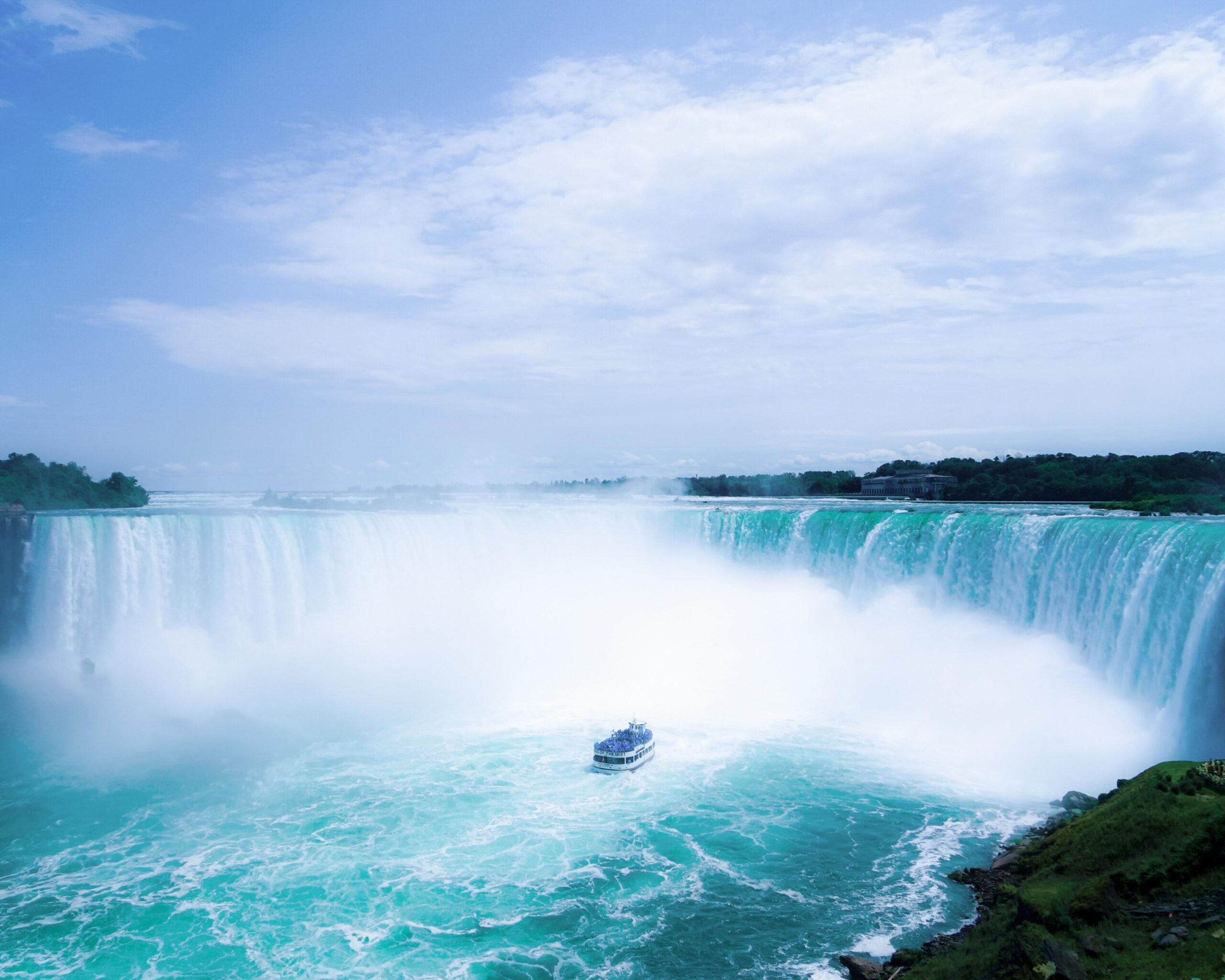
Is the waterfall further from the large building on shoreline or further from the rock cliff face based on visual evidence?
the large building on shoreline

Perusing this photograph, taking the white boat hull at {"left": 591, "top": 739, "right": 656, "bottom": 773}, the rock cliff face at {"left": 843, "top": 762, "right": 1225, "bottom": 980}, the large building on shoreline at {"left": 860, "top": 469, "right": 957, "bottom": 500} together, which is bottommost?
the white boat hull at {"left": 591, "top": 739, "right": 656, "bottom": 773}

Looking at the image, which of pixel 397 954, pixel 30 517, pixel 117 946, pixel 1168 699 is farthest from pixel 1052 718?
pixel 30 517

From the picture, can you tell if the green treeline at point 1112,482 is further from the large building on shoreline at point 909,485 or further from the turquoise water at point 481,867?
the turquoise water at point 481,867

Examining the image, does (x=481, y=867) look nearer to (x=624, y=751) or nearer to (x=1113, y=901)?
(x=624, y=751)

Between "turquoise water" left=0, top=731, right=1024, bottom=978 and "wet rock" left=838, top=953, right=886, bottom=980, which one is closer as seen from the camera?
"wet rock" left=838, top=953, right=886, bottom=980

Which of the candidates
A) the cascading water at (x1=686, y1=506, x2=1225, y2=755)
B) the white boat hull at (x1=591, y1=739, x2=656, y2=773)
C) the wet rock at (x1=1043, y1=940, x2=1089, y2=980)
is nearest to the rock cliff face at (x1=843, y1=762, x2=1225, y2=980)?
the wet rock at (x1=1043, y1=940, x2=1089, y2=980)

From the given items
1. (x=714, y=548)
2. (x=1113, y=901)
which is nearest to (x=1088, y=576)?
(x=1113, y=901)

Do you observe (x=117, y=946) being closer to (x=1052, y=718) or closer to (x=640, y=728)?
(x=640, y=728)
